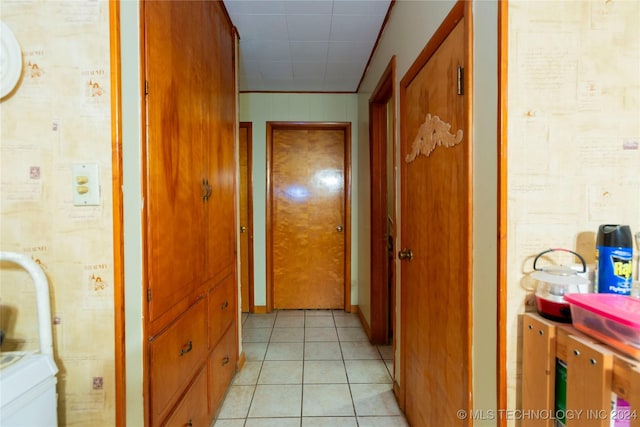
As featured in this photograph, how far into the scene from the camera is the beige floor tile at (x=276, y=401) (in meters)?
1.75

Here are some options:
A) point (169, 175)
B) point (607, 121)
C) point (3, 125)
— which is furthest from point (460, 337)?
point (3, 125)

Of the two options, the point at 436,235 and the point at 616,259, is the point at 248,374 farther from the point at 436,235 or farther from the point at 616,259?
the point at 616,259

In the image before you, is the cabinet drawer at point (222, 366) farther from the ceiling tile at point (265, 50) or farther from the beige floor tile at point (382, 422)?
the ceiling tile at point (265, 50)

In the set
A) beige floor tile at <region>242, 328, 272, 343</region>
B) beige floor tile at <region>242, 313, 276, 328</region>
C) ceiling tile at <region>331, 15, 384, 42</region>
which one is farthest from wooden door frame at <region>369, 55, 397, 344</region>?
beige floor tile at <region>242, 313, 276, 328</region>

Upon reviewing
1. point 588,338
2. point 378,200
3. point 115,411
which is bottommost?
point 115,411

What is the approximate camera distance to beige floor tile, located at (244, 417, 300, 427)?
5.44ft

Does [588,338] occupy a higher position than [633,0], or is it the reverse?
[633,0]

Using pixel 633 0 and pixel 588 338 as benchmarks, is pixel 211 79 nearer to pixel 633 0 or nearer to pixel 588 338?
pixel 633 0

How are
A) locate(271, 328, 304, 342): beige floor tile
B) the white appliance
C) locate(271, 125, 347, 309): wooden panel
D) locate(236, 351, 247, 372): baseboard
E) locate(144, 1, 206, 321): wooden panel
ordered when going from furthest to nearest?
locate(271, 125, 347, 309): wooden panel → locate(271, 328, 304, 342): beige floor tile → locate(236, 351, 247, 372): baseboard → locate(144, 1, 206, 321): wooden panel → the white appliance

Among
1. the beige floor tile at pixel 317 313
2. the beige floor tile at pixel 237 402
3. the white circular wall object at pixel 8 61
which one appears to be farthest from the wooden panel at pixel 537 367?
the beige floor tile at pixel 317 313

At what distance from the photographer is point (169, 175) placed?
117cm

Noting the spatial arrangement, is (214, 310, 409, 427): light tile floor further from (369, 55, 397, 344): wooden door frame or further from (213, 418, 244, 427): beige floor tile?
(369, 55, 397, 344): wooden door frame

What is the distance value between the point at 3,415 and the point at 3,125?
80 cm

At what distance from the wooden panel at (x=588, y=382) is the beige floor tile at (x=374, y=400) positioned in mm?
1289
